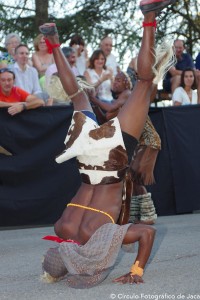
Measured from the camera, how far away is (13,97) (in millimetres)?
9102

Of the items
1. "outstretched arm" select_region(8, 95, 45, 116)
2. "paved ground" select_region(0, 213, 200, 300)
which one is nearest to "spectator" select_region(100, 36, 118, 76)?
"outstretched arm" select_region(8, 95, 45, 116)

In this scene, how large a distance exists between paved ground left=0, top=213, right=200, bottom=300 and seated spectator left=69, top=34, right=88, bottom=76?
3.38 meters

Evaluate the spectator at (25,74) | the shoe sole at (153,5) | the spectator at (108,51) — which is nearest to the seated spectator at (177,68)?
the spectator at (108,51)

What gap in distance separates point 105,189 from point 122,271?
0.94m

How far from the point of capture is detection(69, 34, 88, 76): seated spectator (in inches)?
429

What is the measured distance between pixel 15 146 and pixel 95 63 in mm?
2105

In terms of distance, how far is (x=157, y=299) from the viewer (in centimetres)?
449

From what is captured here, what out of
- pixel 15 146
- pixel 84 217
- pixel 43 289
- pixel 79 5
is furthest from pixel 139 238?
pixel 79 5

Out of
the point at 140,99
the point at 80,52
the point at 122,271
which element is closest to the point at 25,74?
the point at 80,52

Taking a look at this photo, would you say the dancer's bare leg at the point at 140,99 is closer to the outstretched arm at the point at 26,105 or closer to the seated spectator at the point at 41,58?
the outstretched arm at the point at 26,105

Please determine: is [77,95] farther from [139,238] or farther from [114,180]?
[139,238]

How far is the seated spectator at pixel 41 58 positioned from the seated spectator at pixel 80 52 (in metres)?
0.50

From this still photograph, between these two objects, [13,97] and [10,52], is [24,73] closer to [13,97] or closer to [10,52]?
[10,52]

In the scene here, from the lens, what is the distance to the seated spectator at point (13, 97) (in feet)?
29.2
